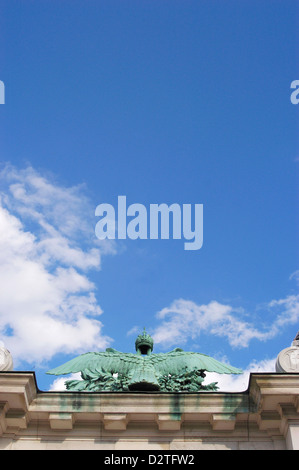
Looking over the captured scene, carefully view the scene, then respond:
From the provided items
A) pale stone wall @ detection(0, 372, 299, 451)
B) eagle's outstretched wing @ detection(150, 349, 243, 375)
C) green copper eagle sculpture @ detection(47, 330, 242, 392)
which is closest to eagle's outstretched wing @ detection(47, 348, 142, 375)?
green copper eagle sculpture @ detection(47, 330, 242, 392)

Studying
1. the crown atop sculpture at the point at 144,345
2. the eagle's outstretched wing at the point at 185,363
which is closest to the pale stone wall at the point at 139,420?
the eagle's outstretched wing at the point at 185,363

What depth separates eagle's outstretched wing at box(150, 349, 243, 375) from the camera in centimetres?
1329

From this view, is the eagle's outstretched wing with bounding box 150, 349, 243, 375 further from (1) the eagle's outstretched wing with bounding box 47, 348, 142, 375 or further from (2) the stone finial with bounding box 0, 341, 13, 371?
(2) the stone finial with bounding box 0, 341, 13, 371

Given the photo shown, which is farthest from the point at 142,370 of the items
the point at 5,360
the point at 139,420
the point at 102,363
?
the point at 5,360

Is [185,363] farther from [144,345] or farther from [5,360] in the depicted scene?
[5,360]

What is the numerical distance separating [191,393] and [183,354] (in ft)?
6.49

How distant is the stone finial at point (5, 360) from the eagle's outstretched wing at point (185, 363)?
3548mm

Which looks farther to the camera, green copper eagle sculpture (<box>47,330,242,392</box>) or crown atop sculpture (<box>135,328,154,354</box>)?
crown atop sculpture (<box>135,328,154,354</box>)

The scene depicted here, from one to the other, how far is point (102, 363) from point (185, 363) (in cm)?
210

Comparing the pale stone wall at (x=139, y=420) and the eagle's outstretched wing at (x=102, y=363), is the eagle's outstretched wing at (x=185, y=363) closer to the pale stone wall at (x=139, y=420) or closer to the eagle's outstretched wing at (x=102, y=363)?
the eagle's outstretched wing at (x=102, y=363)

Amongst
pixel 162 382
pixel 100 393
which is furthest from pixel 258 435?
pixel 100 393

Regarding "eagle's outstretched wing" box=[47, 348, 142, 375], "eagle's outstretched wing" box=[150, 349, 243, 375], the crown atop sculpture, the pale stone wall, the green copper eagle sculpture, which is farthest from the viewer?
the crown atop sculpture

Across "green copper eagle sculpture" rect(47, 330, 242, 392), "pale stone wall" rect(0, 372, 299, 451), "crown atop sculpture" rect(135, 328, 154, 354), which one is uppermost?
"crown atop sculpture" rect(135, 328, 154, 354)
